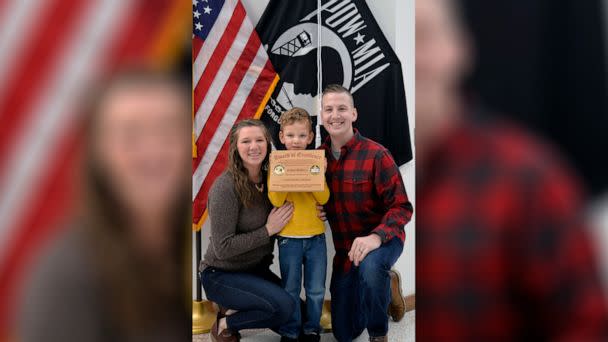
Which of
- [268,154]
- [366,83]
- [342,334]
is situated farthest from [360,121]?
[342,334]

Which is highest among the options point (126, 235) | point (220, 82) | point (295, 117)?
point (220, 82)

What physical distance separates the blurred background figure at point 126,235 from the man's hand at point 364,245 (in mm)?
1258

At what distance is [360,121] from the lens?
6.21ft

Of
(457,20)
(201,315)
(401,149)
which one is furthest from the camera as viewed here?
(201,315)

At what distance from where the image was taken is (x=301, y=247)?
193 cm

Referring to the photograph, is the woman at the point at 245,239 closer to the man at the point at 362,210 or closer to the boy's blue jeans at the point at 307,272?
the boy's blue jeans at the point at 307,272

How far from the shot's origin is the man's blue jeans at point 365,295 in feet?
6.03

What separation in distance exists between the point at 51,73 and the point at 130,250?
0.26 meters

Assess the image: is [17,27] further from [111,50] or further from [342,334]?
[342,334]

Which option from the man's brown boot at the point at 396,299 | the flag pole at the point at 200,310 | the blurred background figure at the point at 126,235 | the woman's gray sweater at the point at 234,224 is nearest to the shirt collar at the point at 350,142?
the woman's gray sweater at the point at 234,224

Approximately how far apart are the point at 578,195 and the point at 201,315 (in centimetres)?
167

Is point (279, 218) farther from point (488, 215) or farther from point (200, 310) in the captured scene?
point (488, 215)

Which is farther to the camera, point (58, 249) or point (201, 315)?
point (201, 315)

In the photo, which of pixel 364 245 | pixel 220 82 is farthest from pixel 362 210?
pixel 220 82
